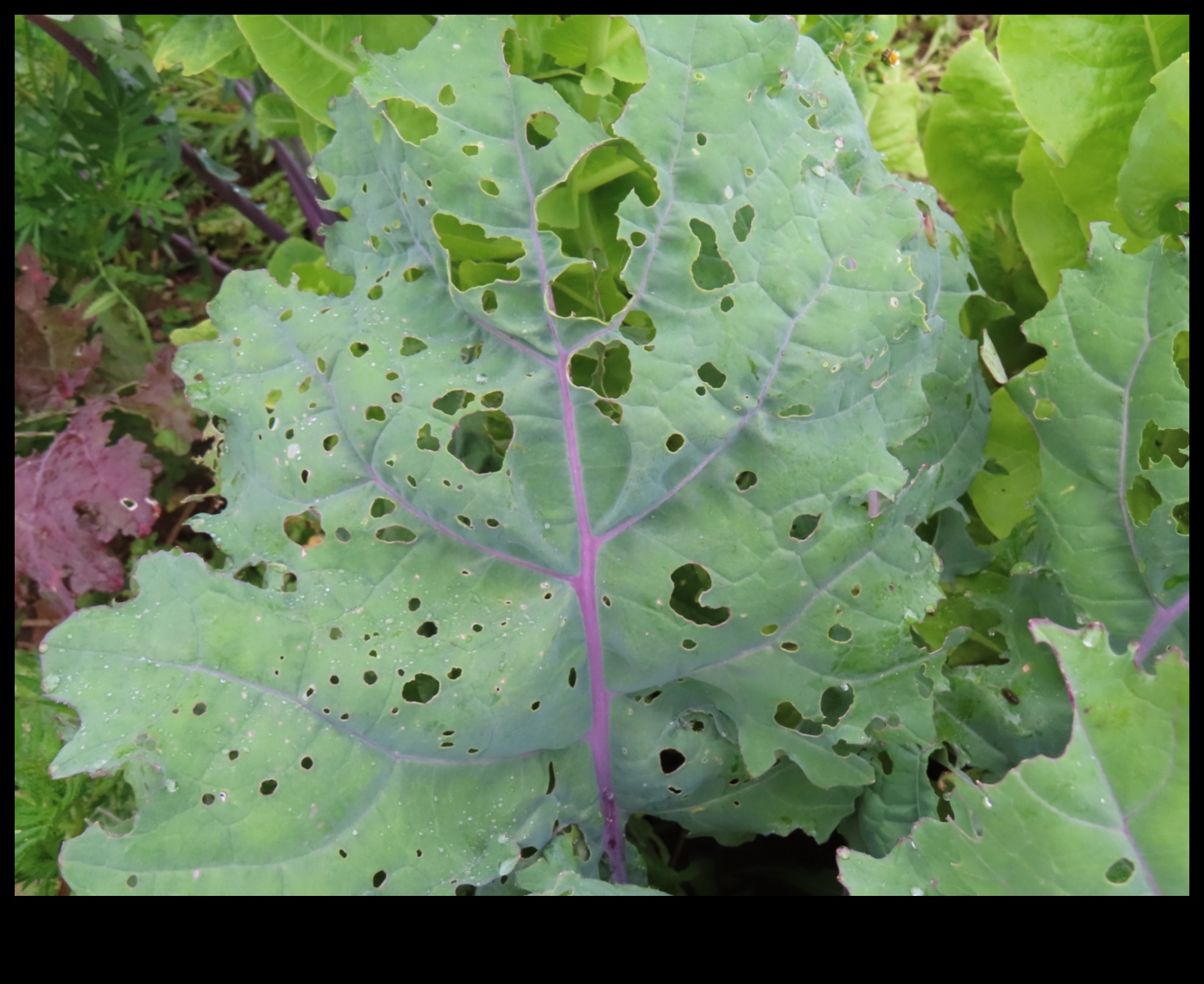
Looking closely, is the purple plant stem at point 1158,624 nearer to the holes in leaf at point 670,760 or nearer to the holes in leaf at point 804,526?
the holes in leaf at point 804,526

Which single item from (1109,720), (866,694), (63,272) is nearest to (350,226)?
(866,694)

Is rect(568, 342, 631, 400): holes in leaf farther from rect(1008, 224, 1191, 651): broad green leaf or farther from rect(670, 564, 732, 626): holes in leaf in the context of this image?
rect(1008, 224, 1191, 651): broad green leaf

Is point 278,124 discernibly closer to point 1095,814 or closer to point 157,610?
point 157,610

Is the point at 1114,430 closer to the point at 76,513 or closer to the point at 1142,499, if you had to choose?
the point at 1142,499

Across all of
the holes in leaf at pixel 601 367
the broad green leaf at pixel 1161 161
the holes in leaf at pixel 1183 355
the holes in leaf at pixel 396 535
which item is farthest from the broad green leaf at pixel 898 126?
the holes in leaf at pixel 396 535

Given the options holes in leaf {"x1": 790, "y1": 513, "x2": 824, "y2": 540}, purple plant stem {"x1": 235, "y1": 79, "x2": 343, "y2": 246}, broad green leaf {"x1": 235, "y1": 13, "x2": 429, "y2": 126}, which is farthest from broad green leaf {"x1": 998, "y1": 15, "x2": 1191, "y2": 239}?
purple plant stem {"x1": 235, "y1": 79, "x2": 343, "y2": 246}
